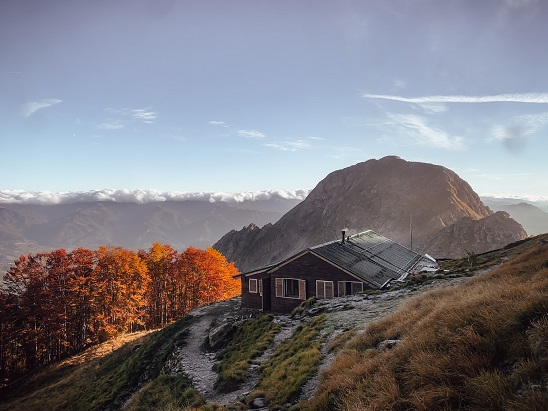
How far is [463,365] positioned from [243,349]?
753 inches

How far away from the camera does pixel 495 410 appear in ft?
19.2

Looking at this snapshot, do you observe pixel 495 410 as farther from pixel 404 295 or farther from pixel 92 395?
pixel 92 395

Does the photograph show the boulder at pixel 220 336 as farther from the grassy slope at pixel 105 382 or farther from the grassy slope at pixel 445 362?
the grassy slope at pixel 445 362

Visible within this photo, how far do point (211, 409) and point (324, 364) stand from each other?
511cm

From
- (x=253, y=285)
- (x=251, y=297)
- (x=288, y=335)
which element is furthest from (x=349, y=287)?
(x=288, y=335)

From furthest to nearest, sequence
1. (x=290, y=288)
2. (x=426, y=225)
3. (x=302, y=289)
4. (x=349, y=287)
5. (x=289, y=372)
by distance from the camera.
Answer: (x=426, y=225) → (x=290, y=288) → (x=302, y=289) → (x=349, y=287) → (x=289, y=372)

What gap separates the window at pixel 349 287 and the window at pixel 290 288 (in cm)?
413

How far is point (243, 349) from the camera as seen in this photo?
77.8 ft

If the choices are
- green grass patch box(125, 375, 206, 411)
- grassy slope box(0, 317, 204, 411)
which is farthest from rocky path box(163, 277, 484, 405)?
grassy slope box(0, 317, 204, 411)

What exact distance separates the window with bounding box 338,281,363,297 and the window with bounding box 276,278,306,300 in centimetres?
413

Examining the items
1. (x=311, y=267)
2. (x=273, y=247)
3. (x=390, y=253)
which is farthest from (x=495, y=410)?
(x=273, y=247)

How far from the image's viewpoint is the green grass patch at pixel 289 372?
1239 cm

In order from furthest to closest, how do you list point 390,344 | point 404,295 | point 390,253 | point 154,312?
point 154,312 < point 390,253 < point 404,295 < point 390,344

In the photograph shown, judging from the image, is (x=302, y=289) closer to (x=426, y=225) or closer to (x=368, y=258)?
(x=368, y=258)
